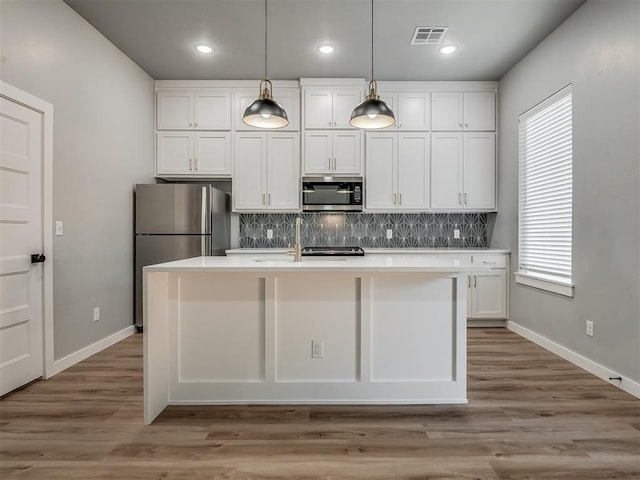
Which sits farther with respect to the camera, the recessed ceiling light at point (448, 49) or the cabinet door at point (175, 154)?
the cabinet door at point (175, 154)

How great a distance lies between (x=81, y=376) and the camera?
2.70 metres

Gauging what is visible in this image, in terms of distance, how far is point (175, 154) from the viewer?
432 cm

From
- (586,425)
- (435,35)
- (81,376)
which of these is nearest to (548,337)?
(586,425)

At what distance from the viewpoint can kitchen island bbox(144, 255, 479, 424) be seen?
2.24 m

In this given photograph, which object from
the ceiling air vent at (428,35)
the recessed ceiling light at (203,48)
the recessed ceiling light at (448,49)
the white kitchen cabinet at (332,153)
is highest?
the recessed ceiling light at (448,49)

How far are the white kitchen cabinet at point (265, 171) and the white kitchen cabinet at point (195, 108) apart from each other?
33 centimetres

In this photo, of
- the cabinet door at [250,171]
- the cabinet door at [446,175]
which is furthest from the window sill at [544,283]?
the cabinet door at [250,171]

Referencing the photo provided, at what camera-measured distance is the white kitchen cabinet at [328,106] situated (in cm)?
426

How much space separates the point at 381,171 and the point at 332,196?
2.27ft

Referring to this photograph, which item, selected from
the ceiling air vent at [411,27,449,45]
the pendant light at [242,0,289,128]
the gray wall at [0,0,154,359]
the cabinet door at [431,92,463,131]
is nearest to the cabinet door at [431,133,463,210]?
the cabinet door at [431,92,463,131]

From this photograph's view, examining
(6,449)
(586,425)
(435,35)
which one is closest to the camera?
(6,449)

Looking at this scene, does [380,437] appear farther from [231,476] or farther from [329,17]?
[329,17]

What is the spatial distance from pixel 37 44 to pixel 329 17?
227 centimetres

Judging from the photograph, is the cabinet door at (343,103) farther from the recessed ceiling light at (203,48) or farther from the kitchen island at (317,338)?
the kitchen island at (317,338)
